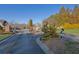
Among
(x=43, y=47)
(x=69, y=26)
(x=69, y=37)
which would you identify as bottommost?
(x=43, y=47)

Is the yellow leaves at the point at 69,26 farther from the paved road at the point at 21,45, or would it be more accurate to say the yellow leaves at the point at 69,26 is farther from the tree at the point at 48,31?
the paved road at the point at 21,45

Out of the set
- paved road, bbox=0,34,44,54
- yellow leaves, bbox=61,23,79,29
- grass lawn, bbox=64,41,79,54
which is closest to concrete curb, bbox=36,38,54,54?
paved road, bbox=0,34,44,54

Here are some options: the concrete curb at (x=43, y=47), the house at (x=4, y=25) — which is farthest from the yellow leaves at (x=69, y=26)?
the house at (x=4, y=25)

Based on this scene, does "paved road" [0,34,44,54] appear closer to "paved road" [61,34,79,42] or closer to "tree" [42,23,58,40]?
"tree" [42,23,58,40]

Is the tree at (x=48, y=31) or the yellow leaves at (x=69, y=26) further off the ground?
the yellow leaves at (x=69, y=26)

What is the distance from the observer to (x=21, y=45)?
3.06 meters

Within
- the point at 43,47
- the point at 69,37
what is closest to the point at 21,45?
the point at 43,47

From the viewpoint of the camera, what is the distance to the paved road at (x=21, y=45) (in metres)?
3.03

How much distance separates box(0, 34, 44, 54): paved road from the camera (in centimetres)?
303

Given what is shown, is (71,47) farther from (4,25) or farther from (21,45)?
(4,25)

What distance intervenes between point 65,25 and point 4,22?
0.68 m

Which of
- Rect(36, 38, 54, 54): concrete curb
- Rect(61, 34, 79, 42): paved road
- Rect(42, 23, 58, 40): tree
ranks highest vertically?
Rect(42, 23, 58, 40): tree
